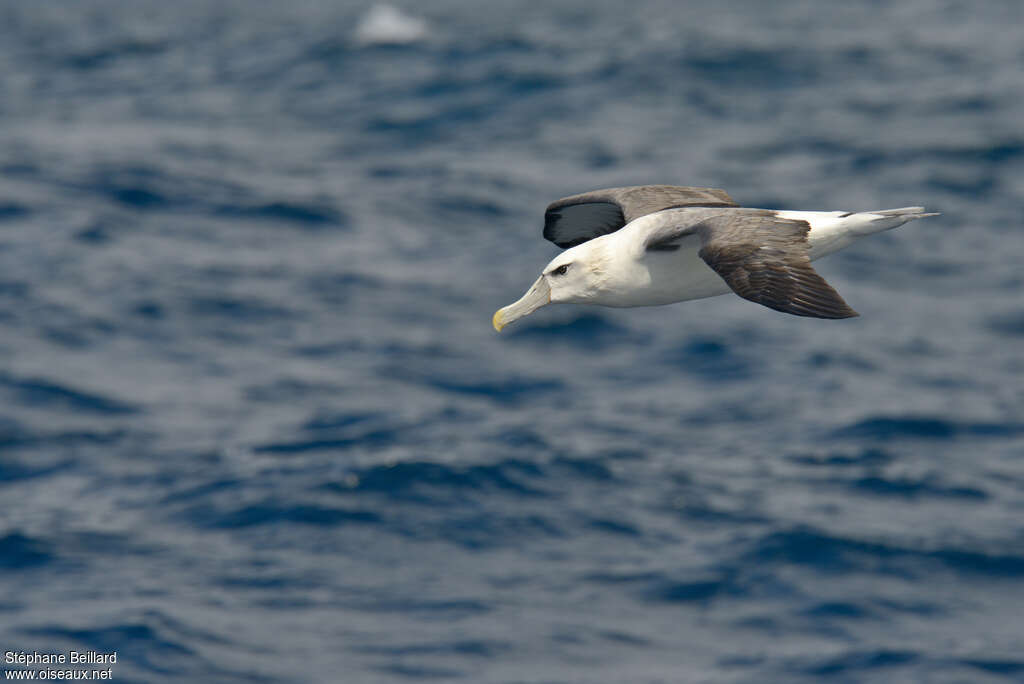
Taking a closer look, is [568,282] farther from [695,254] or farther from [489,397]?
[489,397]

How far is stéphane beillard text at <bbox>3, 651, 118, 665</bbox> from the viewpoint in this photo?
842 inches

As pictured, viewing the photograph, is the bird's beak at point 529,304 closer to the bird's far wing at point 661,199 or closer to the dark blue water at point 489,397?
the bird's far wing at point 661,199

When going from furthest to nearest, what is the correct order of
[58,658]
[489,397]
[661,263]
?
[489,397], [58,658], [661,263]

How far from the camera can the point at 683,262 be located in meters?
10.3

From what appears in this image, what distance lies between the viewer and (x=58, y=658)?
21.5 metres

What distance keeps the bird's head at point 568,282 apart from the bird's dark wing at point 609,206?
117 cm

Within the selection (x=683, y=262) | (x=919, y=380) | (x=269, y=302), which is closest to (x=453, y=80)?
(x=269, y=302)

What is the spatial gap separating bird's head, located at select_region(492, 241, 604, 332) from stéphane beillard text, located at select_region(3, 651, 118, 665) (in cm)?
1347

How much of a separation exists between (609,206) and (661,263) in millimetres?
1798

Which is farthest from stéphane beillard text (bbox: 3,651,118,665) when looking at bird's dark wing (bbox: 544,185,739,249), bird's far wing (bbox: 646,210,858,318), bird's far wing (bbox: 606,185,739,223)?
bird's far wing (bbox: 646,210,858,318)

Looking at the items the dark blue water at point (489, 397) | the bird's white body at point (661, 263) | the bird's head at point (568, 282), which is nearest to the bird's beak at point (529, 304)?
the bird's head at point (568, 282)

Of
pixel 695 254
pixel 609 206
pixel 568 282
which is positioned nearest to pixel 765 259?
pixel 695 254

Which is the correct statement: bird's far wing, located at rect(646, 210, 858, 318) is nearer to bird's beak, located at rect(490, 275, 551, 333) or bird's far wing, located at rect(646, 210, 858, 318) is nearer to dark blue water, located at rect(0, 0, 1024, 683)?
bird's beak, located at rect(490, 275, 551, 333)

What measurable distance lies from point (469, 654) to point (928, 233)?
18.5 m
